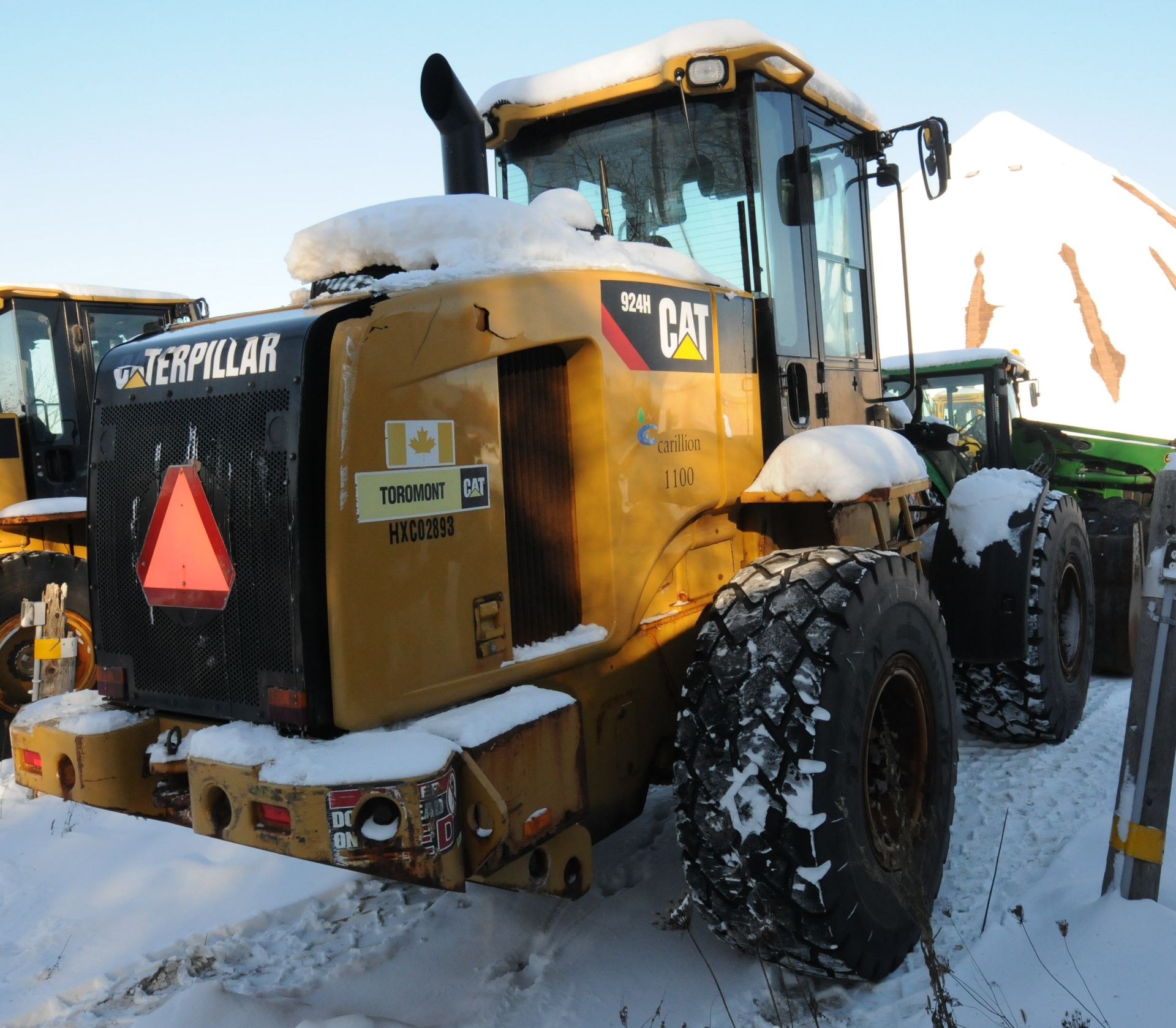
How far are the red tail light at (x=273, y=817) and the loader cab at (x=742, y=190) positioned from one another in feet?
7.27

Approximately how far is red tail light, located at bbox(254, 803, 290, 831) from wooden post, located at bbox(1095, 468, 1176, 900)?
8.19 feet

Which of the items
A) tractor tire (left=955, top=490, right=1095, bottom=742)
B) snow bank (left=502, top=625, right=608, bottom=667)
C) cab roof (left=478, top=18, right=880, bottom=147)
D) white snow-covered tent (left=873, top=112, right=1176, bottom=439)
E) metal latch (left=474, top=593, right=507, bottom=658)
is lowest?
tractor tire (left=955, top=490, right=1095, bottom=742)

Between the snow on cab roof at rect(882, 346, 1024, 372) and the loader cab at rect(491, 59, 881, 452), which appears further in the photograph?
the snow on cab roof at rect(882, 346, 1024, 372)

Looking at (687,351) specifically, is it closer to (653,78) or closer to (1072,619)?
(653,78)

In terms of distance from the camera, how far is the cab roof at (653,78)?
352 cm

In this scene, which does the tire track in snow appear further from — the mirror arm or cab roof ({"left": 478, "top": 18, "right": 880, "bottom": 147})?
cab roof ({"left": 478, "top": 18, "right": 880, "bottom": 147})

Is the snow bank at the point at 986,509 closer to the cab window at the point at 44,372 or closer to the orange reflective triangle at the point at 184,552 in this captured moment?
the orange reflective triangle at the point at 184,552

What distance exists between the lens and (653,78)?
3.66 meters

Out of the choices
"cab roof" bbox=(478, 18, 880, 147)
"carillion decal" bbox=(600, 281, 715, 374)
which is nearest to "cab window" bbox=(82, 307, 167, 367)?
"cab roof" bbox=(478, 18, 880, 147)

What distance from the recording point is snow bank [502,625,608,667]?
2.82 m

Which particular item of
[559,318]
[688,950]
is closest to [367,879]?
[688,950]

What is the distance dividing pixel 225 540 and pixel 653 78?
2260mm

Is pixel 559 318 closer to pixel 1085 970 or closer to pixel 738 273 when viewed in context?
pixel 738 273

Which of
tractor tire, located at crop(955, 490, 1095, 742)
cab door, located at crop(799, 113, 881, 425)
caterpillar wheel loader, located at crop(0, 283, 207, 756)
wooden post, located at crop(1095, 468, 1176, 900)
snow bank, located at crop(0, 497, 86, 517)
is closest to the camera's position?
wooden post, located at crop(1095, 468, 1176, 900)
